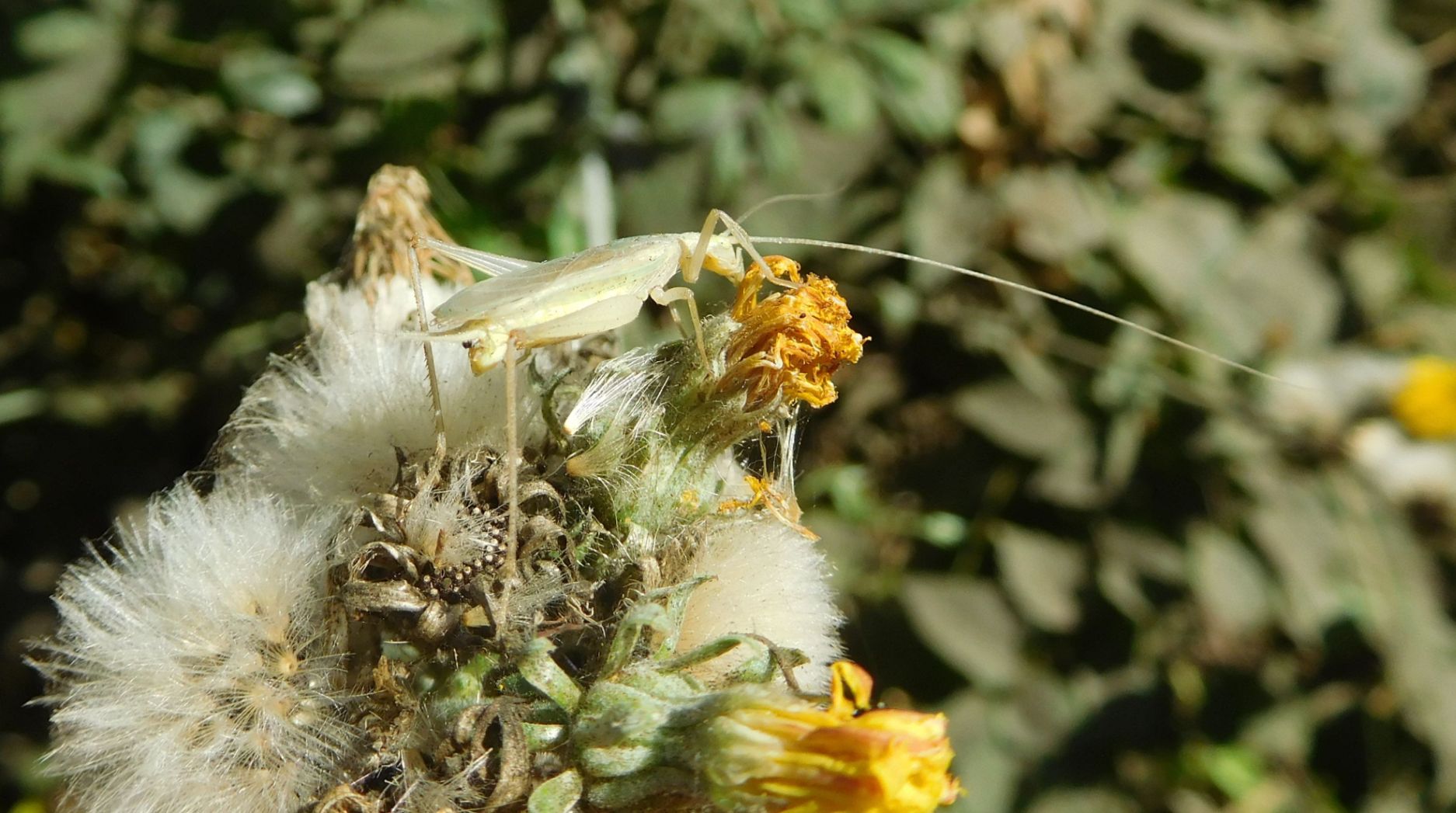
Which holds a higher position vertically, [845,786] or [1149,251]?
[845,786]

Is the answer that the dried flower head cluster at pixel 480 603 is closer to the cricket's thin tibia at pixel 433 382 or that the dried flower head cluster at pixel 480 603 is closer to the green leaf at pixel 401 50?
the cricket's thin tibia at pixel 433 382

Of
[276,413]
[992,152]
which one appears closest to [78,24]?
[276,413]

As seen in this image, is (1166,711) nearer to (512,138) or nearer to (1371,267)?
(1371,267)

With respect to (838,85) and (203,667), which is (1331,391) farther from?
(203,667)

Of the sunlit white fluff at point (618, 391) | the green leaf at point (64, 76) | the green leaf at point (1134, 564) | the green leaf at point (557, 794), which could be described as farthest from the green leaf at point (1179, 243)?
the green leaf at point (64, 76)

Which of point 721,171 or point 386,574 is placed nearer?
point 386,574

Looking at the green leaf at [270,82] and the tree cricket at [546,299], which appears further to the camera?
the green leaf at [270,82]

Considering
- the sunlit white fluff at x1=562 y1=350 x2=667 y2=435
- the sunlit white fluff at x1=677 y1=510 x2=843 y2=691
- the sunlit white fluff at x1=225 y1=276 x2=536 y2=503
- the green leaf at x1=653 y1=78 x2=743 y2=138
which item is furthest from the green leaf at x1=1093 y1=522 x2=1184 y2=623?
the sunlit white fluff at x1=225 y1=276 x2=536 y2=503
